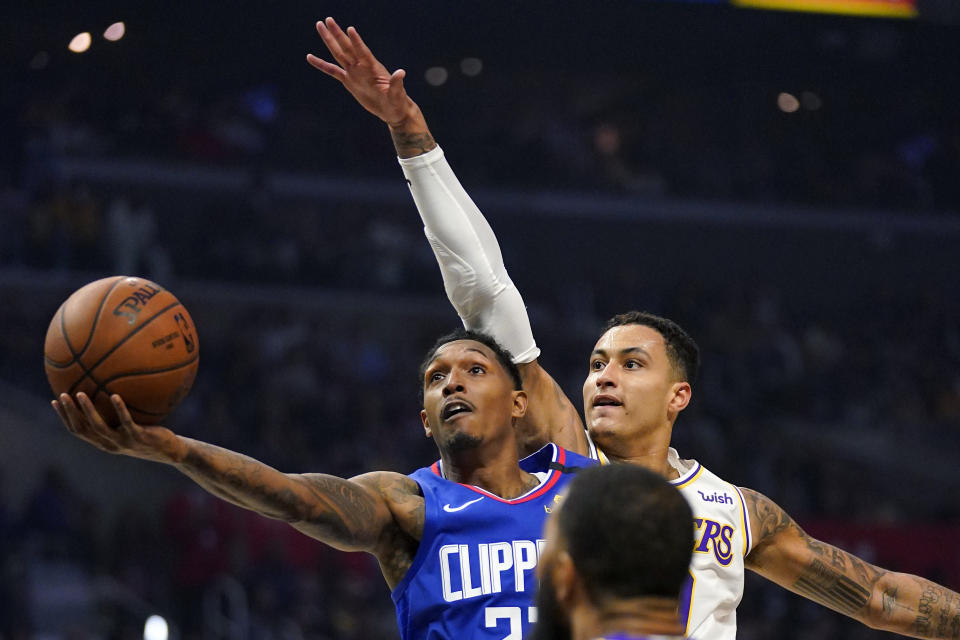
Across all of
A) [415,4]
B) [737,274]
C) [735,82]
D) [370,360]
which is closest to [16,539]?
[370,360]

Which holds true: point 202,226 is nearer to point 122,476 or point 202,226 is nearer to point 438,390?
point 122,476

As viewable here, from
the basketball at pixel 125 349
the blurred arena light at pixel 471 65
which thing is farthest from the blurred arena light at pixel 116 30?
the basketball at pixel 125 349

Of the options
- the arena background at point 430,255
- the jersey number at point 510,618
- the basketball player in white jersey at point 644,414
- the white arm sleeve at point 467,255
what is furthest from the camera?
the arena background at point 430,255

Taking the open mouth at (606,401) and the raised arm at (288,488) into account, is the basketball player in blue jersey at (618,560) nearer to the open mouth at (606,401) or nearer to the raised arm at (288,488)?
the raised arm at (288,488)

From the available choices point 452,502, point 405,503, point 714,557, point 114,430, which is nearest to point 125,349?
point 114,430

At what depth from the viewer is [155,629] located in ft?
27.0

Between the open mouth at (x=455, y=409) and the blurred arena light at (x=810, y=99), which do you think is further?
the blurred arena light at (x=810, y=99)

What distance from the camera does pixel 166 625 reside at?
848 centimetres

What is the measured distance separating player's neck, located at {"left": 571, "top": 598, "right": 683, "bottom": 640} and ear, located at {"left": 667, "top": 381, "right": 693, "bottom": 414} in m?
1.93

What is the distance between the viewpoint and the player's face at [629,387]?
3.79m

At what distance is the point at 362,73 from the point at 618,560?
2.26 m

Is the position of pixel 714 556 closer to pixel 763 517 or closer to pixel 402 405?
pixel 763 517

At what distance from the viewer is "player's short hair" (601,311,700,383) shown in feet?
13.0

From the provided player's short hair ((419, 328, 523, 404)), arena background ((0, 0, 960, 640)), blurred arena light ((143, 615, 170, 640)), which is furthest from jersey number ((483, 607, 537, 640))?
blurred arena light ((143, 615, 170, 640))
